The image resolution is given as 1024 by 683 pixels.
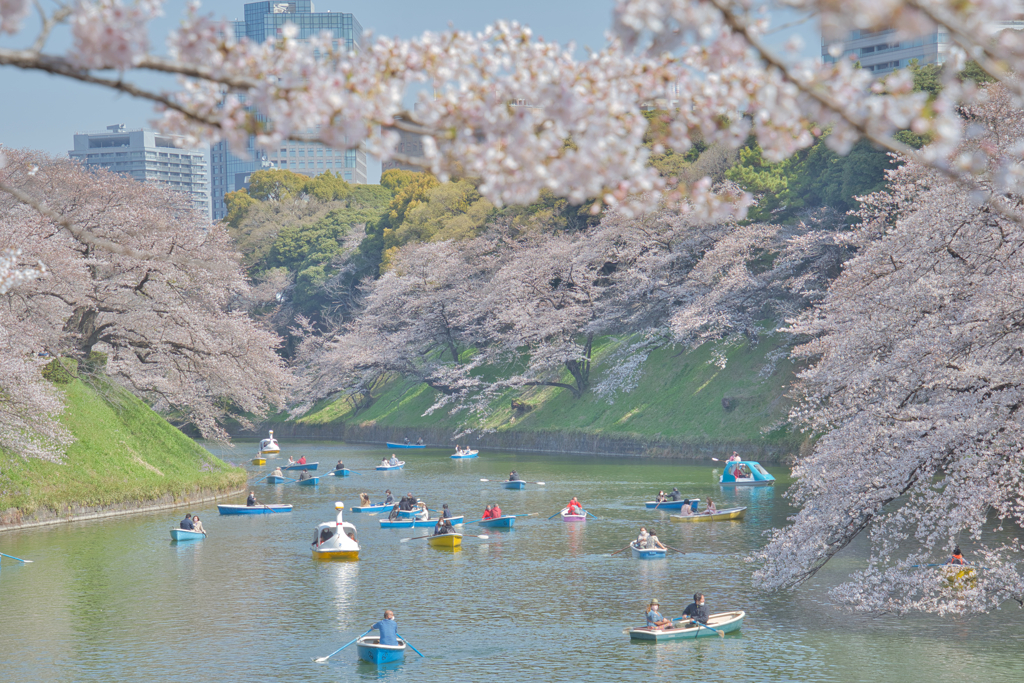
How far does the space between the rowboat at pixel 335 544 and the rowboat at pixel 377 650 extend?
34.1 ft

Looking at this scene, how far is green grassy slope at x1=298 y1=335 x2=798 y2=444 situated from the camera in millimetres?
51594

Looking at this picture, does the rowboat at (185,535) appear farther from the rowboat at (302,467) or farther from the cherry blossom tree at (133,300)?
the rowboat at (302,467)

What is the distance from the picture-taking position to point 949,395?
18.9m

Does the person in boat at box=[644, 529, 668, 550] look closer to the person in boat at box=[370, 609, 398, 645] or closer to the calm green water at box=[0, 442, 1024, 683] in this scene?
the calm green water at box=[0, 442, 1024, 683]

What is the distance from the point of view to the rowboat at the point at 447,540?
102ft

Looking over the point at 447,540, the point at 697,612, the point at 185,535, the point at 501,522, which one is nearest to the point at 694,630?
the point at 697,612

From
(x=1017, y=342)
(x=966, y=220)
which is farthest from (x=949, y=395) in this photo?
(x=966, y=220)

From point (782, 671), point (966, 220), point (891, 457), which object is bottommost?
point (782, 671)

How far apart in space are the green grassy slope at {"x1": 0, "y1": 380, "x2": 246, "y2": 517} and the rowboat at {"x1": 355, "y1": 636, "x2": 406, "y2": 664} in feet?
61.7

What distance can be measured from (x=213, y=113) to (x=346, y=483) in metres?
45.6

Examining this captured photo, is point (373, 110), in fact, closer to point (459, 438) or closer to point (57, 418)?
point (57, 418)

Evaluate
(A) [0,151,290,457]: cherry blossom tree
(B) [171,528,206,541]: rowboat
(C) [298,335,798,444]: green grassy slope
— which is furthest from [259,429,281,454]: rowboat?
(B) [171,528,206,541]: rowboat

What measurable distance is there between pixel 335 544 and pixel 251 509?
415 inches

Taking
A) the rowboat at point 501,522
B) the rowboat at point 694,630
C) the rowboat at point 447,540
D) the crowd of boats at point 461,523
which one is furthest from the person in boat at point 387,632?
the rowboat at point 501,522
